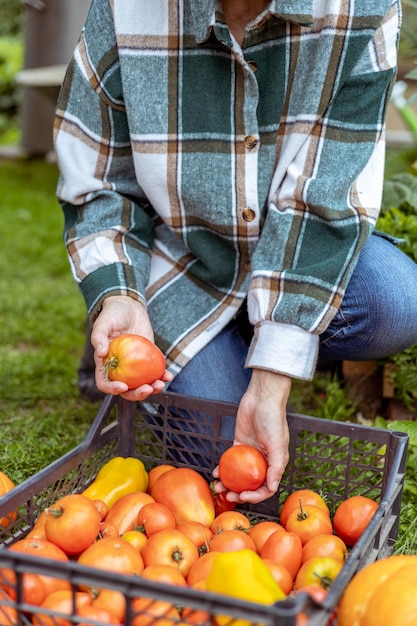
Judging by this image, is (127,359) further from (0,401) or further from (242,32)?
(0,401)

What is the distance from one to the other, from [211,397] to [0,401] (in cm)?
93

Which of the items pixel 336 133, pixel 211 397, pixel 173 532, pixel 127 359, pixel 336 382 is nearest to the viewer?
pixel 173 532

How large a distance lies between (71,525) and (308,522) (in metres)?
0.49

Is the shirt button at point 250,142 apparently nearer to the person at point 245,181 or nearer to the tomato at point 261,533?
the person at point 245,181

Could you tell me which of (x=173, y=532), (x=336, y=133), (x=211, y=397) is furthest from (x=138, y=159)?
(x=173, y=532)

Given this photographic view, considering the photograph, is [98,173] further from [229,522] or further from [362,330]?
[229,522]

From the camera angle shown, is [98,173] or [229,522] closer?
[229,522]

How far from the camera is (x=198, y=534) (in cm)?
163

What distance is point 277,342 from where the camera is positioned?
1.75 meters

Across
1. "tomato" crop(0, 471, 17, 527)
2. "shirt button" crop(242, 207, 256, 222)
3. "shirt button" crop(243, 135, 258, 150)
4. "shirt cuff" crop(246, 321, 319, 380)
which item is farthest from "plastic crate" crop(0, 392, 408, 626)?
"shirt button" crop(243, 135, 258, 150)

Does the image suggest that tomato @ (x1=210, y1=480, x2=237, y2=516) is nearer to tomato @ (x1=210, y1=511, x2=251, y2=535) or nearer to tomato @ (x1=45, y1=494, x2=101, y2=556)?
tomato @ (x1=210, y1=511, x2=251, y2=535)

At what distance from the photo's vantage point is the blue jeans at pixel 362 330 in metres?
1.90

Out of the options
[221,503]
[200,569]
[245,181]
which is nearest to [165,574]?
[200,569]

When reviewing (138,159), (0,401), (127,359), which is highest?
(138,159)
